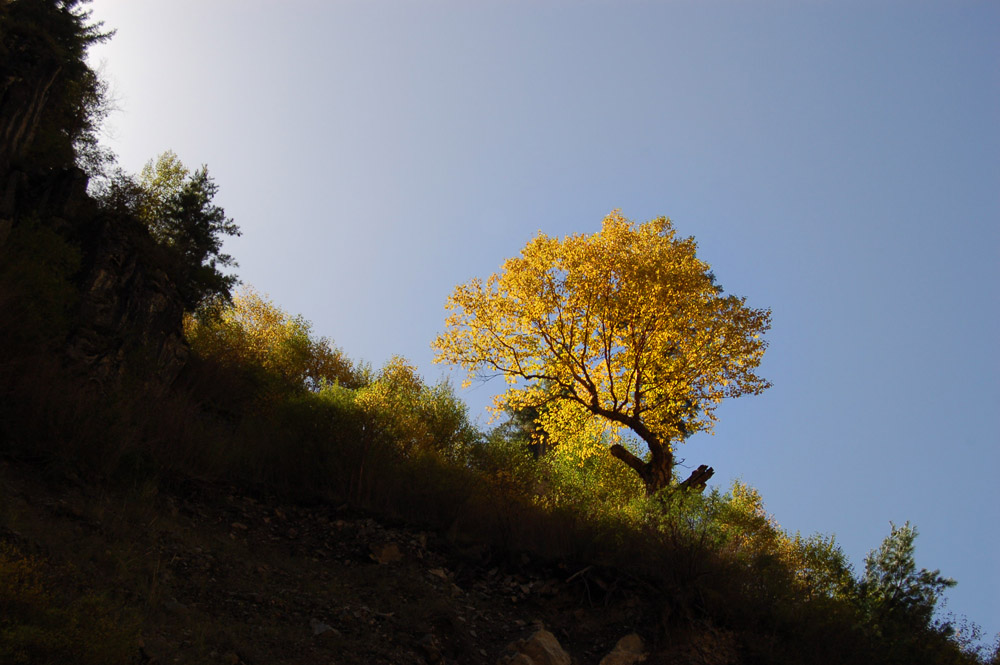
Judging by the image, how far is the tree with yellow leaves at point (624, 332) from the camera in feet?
62.1

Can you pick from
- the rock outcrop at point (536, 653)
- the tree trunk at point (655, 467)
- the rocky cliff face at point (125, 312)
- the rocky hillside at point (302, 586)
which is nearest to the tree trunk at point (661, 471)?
the tree trunk at point (655, 467)

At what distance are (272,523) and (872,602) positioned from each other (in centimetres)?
1266

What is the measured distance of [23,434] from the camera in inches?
403

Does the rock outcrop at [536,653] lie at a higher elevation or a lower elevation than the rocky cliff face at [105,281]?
lower

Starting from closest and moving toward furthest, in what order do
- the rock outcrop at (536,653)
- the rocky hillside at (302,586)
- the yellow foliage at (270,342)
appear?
1. the rocky hillside at (302,586)
2. the rock outcrop at (536,653)
3. the yellow foliage at (270,342)

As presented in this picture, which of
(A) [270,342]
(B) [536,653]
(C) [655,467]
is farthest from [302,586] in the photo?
(A) [270,342]

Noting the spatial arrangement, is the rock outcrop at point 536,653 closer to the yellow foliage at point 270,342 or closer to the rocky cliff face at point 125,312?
the rocky cliff face at point 125,312

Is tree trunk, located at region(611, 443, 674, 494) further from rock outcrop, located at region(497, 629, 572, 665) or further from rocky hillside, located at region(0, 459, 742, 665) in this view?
rock outcrop, located at region(497, 629, 572, 665)

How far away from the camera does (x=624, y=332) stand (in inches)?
771

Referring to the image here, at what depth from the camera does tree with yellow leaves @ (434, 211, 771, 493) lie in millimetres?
18922

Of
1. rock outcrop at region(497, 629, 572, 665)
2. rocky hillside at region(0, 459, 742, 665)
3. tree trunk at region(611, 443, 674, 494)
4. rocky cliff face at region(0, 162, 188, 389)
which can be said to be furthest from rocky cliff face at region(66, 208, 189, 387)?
tree trunk at region(611, 443, 674, 494)

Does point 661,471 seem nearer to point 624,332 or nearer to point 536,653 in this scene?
point 624,332

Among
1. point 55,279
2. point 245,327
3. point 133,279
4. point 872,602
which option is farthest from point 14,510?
point 245,327

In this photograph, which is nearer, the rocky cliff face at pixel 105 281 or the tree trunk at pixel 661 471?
the rocky cliff face at pixel 105 281
